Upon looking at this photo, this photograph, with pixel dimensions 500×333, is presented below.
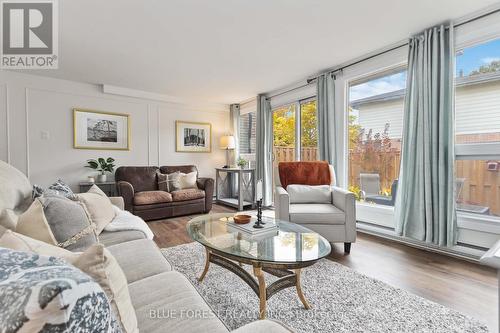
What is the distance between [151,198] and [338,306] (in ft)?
10.0

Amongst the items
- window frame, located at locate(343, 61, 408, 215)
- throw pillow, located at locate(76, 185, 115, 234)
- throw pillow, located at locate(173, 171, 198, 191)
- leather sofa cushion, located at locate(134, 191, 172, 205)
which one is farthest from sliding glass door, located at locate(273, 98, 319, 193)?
throw pillow, located at locate(76, 185, 115, 234)

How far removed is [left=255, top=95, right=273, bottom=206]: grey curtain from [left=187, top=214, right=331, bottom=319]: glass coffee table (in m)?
2.79

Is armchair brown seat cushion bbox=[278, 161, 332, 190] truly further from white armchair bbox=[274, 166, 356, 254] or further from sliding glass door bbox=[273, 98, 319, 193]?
sliding glass door bbox=[273, 98, 319, 193]

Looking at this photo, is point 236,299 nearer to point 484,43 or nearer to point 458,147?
point 458,147

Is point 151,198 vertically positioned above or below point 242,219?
below

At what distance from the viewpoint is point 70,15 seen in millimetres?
2232

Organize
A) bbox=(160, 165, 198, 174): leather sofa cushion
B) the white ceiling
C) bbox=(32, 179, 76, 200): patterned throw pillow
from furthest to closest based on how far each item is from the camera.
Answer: bbox=(160, 165, 198, 174): leather sofa cushion
the white ceiling
bbox=(32, 179, 76, 200): patterned throw pillow

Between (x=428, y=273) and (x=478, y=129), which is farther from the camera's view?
(x=478, y=129)

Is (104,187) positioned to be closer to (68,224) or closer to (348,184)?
(68,224)

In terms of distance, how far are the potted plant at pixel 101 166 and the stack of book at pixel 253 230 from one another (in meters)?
3.18

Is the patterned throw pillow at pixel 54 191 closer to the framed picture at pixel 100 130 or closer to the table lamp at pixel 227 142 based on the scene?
the framed picture at pixel 100 130

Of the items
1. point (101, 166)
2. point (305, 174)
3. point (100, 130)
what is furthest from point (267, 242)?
point (100, 130)

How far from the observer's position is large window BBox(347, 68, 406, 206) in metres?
3.03

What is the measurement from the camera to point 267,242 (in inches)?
64.1
